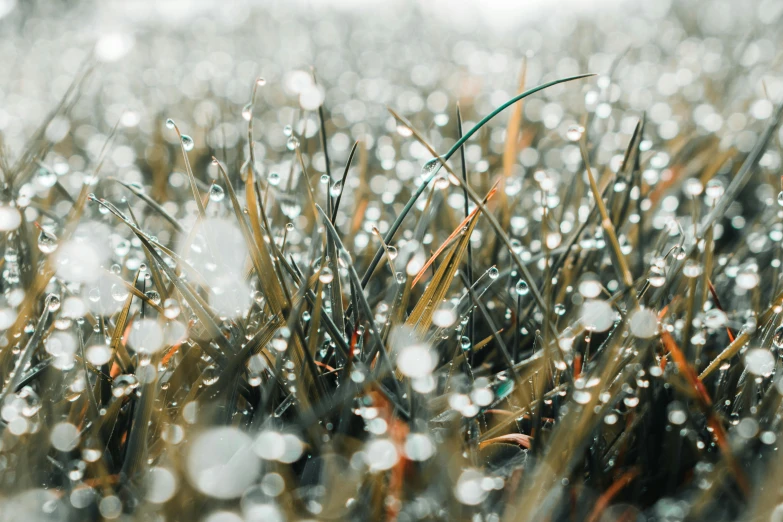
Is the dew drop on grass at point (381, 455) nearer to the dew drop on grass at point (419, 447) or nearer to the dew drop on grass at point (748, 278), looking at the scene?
the dew drop on grass at point (419, 447)

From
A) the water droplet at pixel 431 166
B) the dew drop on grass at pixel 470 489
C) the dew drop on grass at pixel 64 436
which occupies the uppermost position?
the water droplet at pixel 431 166

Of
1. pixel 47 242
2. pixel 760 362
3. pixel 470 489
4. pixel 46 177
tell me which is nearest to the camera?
pixel 470 489

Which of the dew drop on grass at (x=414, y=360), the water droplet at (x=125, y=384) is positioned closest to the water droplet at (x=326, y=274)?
the dew drop on grass at (x=414, y=360)

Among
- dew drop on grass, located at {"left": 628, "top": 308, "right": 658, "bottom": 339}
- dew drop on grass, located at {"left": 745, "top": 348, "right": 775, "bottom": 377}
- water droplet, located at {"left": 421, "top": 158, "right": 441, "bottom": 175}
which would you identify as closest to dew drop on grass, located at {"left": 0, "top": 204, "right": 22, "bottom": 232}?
water droplet, located at {"left": 421, "top": 158, "right": 441, "bottom": 175}

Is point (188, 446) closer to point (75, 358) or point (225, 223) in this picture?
point (75, 358)

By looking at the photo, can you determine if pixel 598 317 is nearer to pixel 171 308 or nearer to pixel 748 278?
pixel 748 278

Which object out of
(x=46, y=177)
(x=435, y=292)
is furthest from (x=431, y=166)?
(x=46, y=177)

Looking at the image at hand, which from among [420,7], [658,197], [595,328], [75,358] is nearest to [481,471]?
[595,328]

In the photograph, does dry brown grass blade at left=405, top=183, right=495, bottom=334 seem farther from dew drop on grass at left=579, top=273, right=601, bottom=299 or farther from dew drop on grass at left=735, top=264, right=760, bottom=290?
Answer: dew drop on grass at left=735, top=264, right=760, bottom=290
